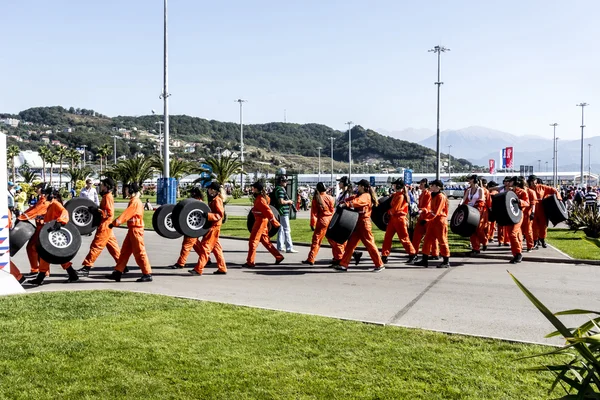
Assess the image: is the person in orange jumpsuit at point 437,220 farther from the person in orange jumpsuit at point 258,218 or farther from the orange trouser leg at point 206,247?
the orange trouser leg at point 206,247

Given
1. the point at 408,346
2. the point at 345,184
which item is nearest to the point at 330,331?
the point at 408,346

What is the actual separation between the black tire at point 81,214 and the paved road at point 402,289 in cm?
82

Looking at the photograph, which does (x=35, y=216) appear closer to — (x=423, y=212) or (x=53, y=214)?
(x=53, y=214)

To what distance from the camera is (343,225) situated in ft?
36.5

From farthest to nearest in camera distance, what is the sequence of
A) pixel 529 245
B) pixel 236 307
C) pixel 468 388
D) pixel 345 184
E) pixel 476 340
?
pixel 529 245 → pixel 345 184 → pixel 236 307 → pixel 476 340 → pixel 468 388

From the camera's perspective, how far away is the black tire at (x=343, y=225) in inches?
438

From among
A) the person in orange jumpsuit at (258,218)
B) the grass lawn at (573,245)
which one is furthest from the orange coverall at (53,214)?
the grass lawn at (573,245)

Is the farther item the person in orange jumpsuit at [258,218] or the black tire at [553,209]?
the black tire at [553,209]

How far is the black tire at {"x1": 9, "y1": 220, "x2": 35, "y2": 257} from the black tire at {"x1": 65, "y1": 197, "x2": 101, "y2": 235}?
1.07m

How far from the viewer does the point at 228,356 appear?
5555 mm

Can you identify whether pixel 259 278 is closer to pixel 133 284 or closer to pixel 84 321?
pixel 133 284

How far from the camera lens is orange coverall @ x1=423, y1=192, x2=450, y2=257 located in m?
11.6

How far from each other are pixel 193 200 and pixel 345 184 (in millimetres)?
3457

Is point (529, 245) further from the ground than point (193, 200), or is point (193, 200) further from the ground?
point (193, 200)
